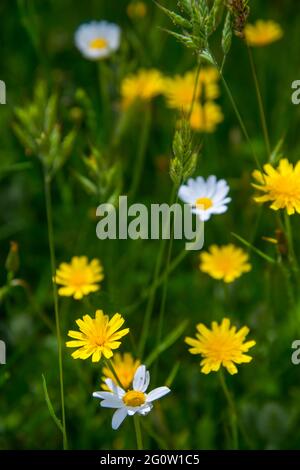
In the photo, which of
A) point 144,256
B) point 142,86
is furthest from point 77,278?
point 142,86

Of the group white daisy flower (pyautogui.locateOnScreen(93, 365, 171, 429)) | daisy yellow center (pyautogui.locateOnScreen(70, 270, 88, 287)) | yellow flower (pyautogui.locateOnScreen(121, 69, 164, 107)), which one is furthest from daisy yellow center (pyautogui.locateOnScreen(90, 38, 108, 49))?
white daisy flower (pyautogui.locateOnScreen(93, 365, 171, 429))

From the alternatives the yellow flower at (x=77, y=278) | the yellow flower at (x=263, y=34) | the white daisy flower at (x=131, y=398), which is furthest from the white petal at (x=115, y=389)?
the yellow flower at (x=263, y=34)

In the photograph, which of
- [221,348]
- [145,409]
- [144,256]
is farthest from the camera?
[144,256]

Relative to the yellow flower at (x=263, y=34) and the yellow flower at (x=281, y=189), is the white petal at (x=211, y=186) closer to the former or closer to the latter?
the yellow flower at (x=281, y=189)

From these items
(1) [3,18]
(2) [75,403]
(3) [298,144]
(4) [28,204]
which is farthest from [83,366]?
(1) [3,18]

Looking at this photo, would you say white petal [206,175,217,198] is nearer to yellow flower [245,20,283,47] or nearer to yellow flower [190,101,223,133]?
yellow flower [190,101,223,133]

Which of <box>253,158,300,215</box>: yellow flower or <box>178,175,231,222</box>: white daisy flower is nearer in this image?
<box>253,158,300,215</box>: yellow flower

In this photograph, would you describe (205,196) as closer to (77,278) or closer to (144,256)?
(77,278)
